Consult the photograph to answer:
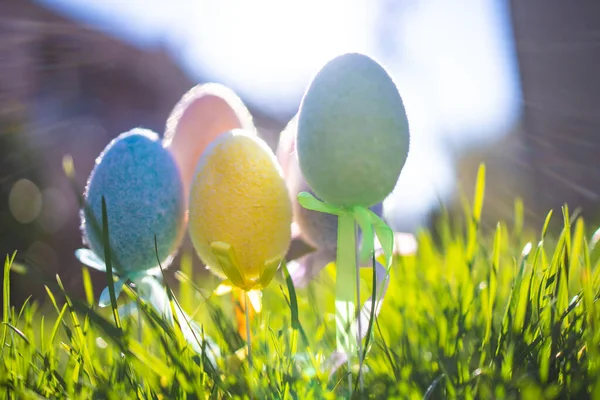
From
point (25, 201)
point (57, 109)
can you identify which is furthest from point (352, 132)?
point (57, 109)

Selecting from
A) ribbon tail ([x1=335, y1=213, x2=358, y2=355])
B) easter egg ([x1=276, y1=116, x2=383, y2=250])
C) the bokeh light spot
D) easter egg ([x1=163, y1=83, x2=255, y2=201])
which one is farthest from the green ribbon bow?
the bokeh light spot

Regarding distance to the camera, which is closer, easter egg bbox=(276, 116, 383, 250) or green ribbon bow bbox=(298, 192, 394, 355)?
green ribbon bow bbox=(298, 192, 394, 355)

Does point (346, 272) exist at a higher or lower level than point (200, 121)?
lower

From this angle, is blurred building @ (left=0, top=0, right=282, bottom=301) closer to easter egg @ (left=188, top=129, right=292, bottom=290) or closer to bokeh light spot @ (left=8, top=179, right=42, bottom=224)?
bokeh light spot @ (left=8, top=179, right=42, bottom=224)

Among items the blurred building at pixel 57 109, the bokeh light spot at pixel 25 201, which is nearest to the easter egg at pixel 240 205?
the blurred building at pixel 57 109

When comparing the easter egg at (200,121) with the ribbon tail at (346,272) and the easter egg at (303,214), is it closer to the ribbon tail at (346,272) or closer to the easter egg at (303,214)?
the easter egg at (303,214)

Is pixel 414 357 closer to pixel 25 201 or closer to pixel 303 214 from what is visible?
pixel 303 214
